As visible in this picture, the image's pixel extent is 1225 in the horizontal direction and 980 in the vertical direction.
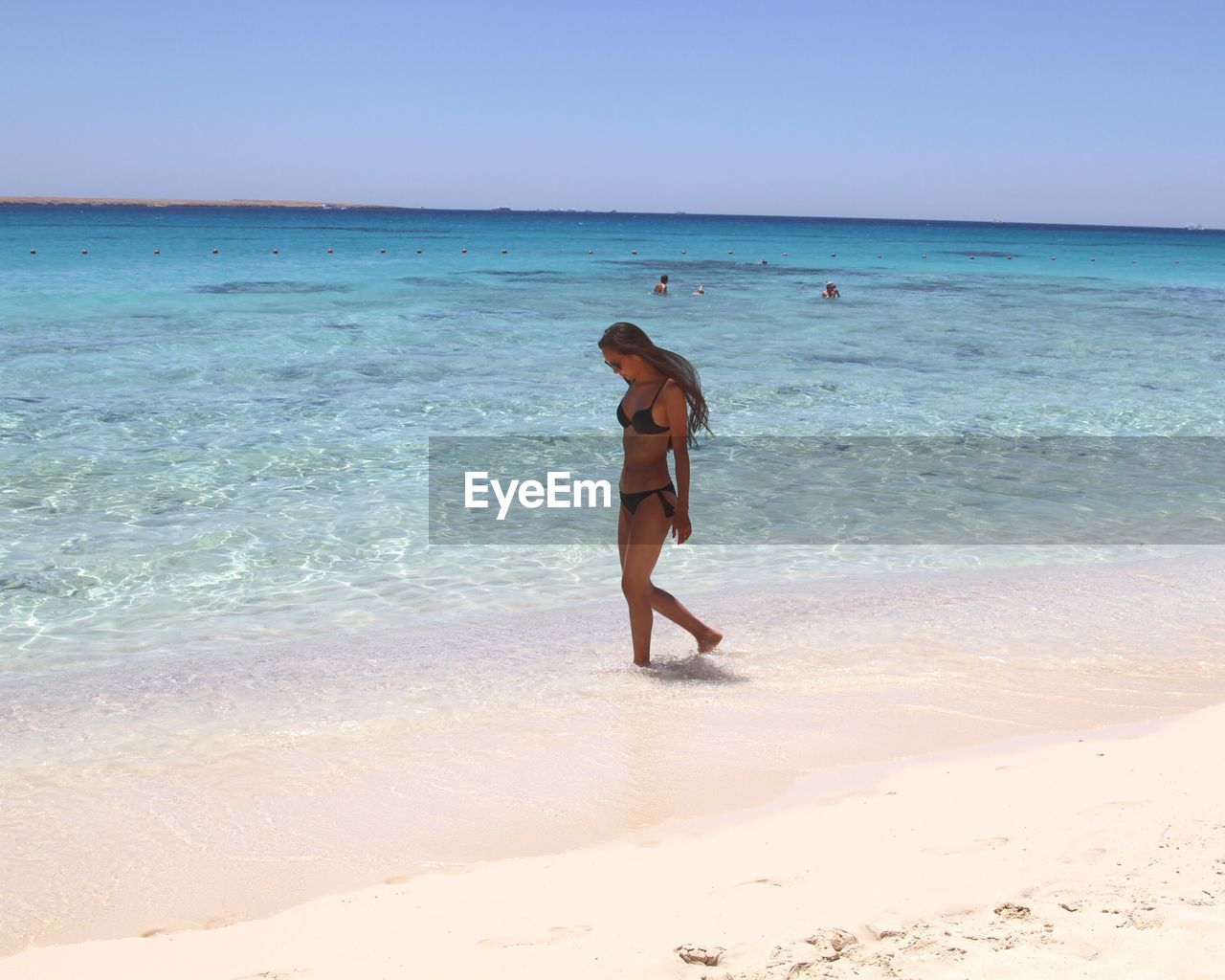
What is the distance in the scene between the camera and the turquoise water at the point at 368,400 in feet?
24.0

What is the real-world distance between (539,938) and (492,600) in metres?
4.06

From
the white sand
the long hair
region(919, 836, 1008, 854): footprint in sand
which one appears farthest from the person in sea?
region(919, 836, 1008, 854): footprint in sand

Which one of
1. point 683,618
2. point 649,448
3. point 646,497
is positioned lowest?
point 683,618

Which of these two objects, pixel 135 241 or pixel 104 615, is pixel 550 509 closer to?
pixel 104 615

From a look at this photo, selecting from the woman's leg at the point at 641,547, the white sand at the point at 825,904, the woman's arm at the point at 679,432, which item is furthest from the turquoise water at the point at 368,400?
the white sand at the point at 825,904

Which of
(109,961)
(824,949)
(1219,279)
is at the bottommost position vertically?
(109,961)

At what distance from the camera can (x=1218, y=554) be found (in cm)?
Answer: 828

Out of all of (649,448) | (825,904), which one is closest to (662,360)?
(649,448)

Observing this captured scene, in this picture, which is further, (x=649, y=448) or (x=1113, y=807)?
(x=649, y=448)

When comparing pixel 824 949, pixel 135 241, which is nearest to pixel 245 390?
pixel 824 949

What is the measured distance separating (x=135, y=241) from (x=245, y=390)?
52663 mm

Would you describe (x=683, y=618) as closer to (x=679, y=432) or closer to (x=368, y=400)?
(x=679, y=432)

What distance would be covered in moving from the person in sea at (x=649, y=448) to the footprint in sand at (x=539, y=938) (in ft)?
8.13

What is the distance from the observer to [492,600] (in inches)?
282
